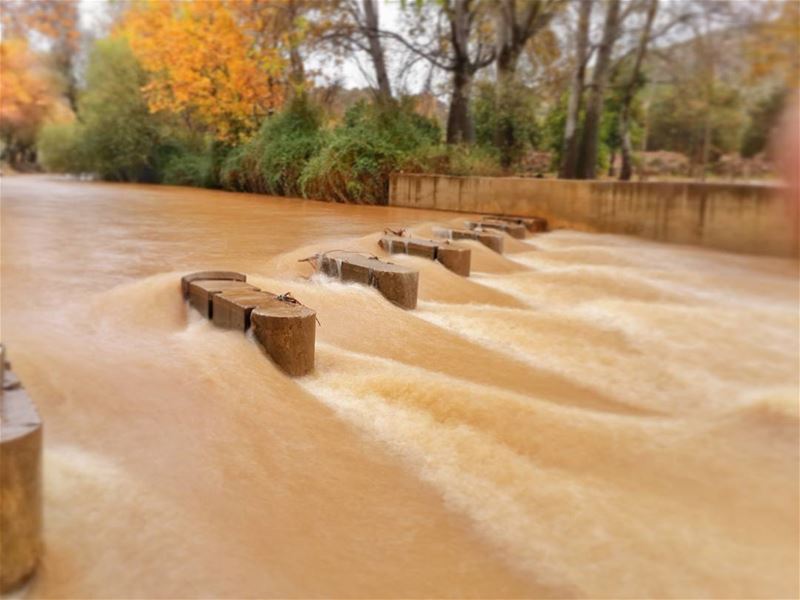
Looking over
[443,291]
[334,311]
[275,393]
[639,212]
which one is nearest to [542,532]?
[275,393]

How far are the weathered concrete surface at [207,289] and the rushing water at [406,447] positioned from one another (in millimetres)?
95

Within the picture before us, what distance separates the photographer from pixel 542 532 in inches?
90.7

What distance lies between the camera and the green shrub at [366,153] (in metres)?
13.4

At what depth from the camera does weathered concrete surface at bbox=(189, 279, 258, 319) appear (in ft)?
12.5

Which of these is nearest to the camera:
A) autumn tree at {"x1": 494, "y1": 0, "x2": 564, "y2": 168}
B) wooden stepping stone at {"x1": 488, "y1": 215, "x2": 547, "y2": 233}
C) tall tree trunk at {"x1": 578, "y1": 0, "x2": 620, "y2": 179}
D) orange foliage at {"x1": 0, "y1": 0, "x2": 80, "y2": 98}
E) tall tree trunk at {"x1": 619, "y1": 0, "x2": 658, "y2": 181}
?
wooden stepping stone at {"x1": 488, "y1": 215, "x2": 547, "y2": 233}

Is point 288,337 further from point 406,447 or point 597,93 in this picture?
point 597,93

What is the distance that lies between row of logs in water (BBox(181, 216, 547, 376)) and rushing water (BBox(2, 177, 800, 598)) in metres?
0.11

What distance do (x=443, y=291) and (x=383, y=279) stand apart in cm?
80

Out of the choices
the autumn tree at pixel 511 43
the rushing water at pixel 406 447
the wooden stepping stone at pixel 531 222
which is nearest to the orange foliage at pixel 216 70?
the autumn tree at pixel 511 43

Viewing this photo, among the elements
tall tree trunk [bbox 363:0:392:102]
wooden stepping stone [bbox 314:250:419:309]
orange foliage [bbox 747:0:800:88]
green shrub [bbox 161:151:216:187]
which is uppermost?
tall tree trunk [bbox 363:0:392:102]

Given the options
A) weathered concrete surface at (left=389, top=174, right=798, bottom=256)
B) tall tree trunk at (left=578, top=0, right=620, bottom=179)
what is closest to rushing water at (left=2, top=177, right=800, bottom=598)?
weathered concrete surface at (left=389, top=174, right=798, bottom=256)

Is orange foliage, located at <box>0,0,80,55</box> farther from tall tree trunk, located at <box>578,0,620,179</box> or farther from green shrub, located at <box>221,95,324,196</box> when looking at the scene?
tall tree trunk, located at <box>578,0,620,179</box>

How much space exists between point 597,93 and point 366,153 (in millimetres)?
4378

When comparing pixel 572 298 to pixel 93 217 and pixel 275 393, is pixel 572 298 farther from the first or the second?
pixel 93 217
